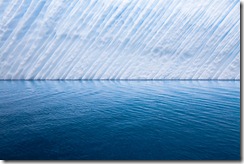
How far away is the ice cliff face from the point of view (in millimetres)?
10648

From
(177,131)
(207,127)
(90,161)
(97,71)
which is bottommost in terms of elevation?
(97,71)

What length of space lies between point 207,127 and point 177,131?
25.0 inches

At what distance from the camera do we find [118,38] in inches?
442

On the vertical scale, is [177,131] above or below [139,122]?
above

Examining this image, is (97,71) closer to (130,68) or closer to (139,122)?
(130,68)

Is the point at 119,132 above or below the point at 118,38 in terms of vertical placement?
above

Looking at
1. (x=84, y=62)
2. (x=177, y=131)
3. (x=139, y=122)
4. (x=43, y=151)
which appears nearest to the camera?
(x=43, y=151)

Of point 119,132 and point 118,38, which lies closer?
point 119,132

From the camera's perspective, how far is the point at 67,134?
9.85 feet

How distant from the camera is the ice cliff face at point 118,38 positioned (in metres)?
10.6

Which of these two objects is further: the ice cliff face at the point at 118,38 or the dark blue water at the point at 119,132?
the ice cliff face at the point at 118,38

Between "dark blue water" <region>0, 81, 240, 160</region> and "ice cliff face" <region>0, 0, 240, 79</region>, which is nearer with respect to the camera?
"dark blue water" <region>0, 81, 240, 160</region>

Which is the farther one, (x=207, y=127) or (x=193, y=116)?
(x=193, y=116)

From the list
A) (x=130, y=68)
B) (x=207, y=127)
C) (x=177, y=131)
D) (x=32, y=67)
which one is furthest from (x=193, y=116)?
(x=32, y=67)
